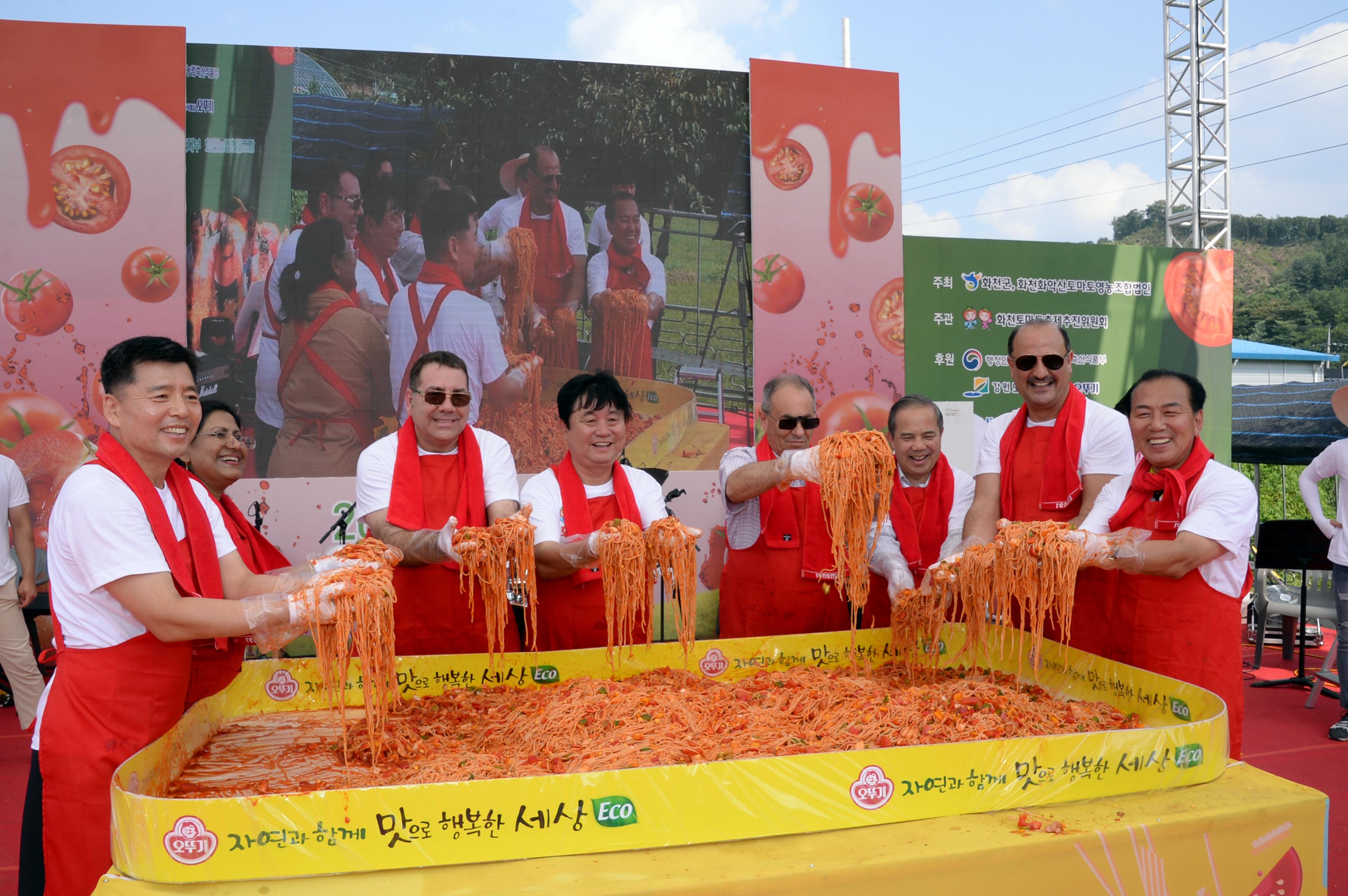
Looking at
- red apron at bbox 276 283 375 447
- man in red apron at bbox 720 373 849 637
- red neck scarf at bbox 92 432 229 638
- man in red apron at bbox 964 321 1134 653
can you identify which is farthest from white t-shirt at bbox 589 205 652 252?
red neck scarf at bbox 92 432 229 638

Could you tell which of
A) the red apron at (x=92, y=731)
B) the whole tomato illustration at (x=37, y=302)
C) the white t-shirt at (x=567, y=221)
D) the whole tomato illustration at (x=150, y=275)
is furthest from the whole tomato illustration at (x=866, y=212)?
the red apron at (x=92, y=731)

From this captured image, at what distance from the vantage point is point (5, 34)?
17.9 feet

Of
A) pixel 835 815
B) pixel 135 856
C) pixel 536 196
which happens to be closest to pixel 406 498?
pixel 135 856

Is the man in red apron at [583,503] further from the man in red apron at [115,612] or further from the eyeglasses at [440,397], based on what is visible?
the man in red apron at [115,612]

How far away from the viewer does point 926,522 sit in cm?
414

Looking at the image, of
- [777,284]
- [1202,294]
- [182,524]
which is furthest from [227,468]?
[1202,294]

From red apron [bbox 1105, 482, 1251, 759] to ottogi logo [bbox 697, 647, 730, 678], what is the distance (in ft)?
4.96

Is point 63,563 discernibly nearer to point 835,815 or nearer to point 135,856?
point 135,856

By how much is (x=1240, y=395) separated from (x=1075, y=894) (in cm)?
1005

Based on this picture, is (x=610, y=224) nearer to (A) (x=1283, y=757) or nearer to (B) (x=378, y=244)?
(B) (x=378, y=244)

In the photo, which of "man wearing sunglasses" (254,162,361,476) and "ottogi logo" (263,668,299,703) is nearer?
"ottogi logo" (263,668,299,703)

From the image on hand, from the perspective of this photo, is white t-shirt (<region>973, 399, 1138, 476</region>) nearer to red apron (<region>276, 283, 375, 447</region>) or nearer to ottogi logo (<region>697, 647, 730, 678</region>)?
ottogi logo (<region>697, 647, 730, 678</region>)

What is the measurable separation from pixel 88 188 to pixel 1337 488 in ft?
28.2

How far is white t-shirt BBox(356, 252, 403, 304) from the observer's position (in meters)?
5.99
